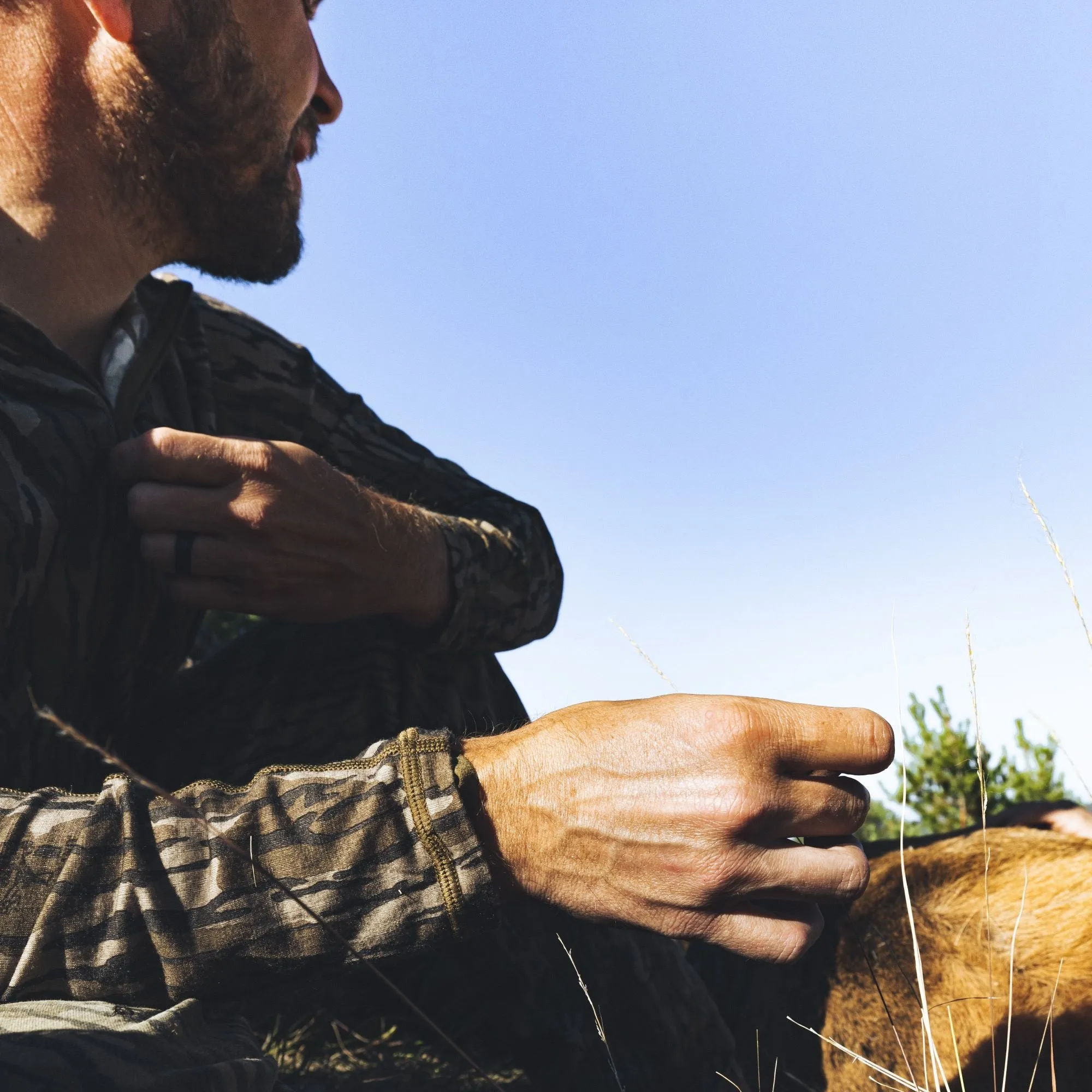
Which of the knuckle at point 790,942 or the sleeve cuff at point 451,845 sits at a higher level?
the sleeve cuff at point 451,845

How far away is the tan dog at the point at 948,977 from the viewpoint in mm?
2086

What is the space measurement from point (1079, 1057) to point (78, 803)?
210 centimetres

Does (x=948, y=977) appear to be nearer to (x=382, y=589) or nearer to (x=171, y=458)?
(x=382, y=589)

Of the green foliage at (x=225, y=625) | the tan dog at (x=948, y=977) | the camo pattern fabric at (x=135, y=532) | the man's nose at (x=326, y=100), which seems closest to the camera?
the camo pattern fabric at (x=135, y=532)

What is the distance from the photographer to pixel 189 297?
2412 mm

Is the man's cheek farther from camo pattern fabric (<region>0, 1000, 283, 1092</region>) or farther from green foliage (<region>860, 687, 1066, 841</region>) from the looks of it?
green foliage (<region>860, 687, 1066, 841</region>)

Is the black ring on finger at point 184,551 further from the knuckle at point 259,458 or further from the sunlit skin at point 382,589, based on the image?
the knuckle at point 259,458

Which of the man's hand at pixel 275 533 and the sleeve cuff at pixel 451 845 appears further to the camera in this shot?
the man's hand at pixel 275 533

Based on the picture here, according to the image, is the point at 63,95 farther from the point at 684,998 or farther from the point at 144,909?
the point at 684,998

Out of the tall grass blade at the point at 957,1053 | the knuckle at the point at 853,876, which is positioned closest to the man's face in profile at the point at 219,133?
the knuckle at the point at 853,876

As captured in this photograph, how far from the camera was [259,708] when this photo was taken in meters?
2.25

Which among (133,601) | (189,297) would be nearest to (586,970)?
(133,601)

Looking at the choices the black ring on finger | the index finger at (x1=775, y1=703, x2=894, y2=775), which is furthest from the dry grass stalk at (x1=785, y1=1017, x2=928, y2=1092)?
the black ring on finger

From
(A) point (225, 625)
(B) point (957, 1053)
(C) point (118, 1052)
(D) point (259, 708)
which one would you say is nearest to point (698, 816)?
(B) point (957, 1053)
